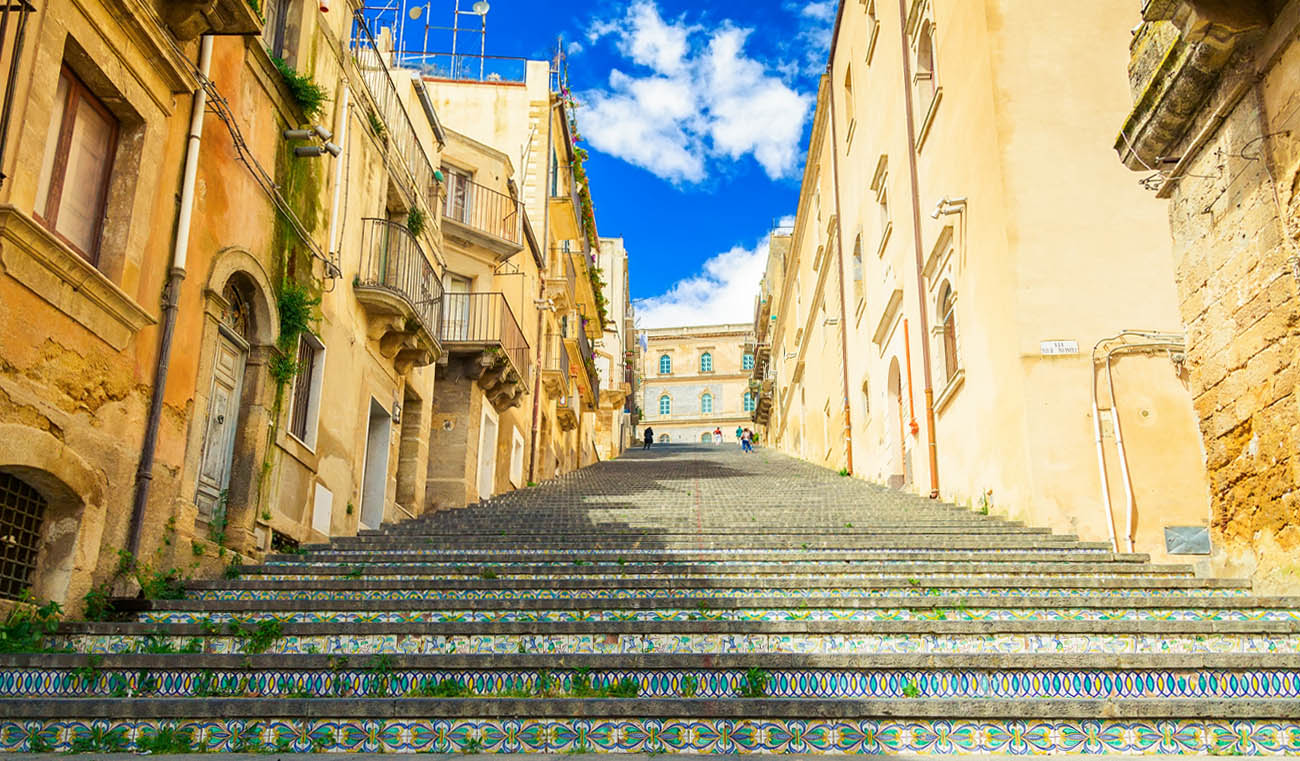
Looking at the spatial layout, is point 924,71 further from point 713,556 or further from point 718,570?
point 718,570

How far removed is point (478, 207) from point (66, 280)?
15.6 m

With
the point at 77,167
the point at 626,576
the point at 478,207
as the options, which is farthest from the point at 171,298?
the point at 478,207

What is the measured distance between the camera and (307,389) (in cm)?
1169

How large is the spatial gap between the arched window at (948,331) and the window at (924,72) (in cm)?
355

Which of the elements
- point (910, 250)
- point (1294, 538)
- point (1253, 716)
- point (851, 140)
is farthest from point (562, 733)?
point (851, 140)

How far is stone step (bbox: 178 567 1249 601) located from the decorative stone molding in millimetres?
2142

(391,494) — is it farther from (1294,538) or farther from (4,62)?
(1294,538)

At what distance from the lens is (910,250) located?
18.4m

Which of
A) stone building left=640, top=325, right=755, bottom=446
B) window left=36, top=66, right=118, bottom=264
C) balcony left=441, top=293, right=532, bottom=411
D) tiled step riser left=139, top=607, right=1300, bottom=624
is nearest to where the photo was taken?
tiled step riser left=139, top=607, right=1300, bottom=624

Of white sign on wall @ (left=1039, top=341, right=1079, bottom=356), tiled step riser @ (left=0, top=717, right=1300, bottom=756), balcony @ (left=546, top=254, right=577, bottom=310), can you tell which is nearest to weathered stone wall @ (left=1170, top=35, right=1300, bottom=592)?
tiled step riser @ (left=0, top=717, right=1300, bottom=756)

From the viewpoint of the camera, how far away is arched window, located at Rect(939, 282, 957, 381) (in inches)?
645

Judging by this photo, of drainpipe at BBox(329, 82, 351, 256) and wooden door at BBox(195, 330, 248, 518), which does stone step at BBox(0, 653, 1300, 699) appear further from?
drainpipe at BBox(329, 82, 351, 256)

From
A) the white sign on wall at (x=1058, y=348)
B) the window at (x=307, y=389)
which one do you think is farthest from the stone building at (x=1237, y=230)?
the window at (x=307, y=389)

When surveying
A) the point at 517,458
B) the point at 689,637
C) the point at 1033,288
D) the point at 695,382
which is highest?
the point at 695,382
